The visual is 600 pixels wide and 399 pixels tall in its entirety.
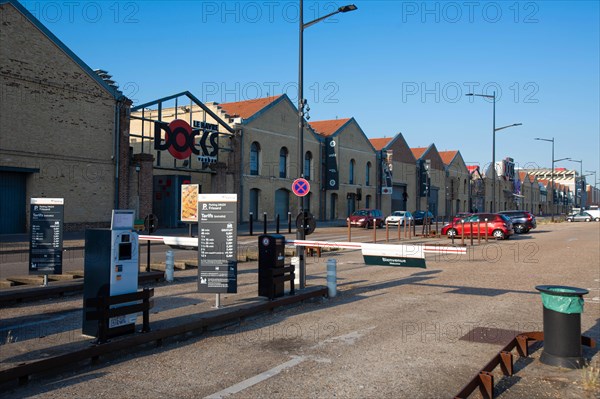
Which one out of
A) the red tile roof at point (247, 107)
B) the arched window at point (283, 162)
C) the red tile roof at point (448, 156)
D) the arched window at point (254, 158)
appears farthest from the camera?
the red tile roof at point (448, 156)

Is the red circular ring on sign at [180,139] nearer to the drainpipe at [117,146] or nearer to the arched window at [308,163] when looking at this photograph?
the drainpipe at [117,146]

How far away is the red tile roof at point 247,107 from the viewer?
135 feet

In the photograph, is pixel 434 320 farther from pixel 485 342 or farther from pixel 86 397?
pixel 86 397

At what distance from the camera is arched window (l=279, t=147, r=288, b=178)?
43.7 meters

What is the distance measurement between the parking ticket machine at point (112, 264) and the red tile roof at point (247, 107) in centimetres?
3349

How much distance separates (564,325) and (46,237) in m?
10.0

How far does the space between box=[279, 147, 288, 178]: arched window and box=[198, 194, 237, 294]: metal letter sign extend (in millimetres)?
34603

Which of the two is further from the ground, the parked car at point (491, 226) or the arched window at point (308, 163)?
the arched window at point (308, 163)

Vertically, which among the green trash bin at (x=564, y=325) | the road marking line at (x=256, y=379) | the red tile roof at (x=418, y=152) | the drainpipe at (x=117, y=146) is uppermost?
the red tile roof at (x=418, y=152)

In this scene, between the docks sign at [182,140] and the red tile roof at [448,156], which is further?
Result: the red tile roof at [448,156]

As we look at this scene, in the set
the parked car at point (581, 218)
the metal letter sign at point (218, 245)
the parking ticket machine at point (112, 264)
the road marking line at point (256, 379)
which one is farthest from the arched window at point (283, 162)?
the parked car at point (581, 218)

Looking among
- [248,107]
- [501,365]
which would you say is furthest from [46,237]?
[248,107]

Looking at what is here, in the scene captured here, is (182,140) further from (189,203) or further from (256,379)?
(256,379)

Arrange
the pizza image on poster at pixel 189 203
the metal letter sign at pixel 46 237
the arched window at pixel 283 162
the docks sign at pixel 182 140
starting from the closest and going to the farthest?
1. the metal letter sign at pixel 46 237
2. the pizza image on poster at pixel 189 203
3. the docks sign at pixel 182 140
4. the arched window at pixel 283 162
